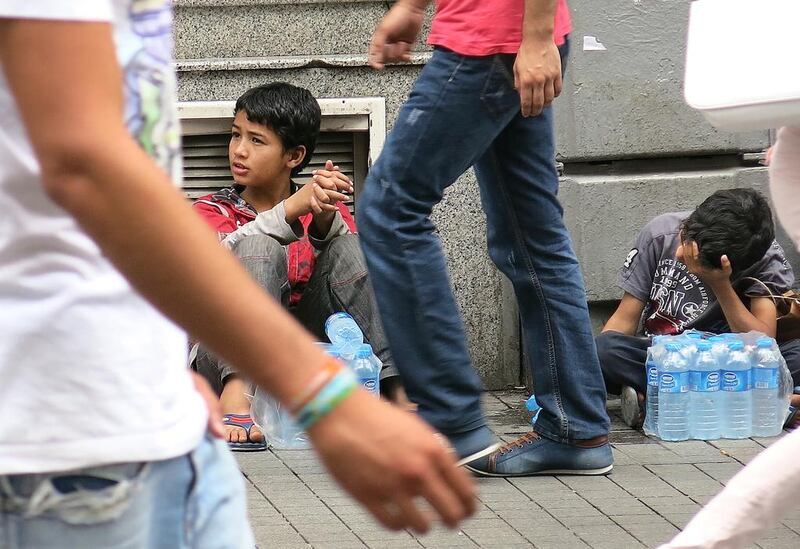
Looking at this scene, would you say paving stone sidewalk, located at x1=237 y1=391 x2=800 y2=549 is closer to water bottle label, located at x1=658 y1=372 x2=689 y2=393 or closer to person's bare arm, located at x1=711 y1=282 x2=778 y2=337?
water bottle label, located at x1=658 y1=372 x2=689 y2=393

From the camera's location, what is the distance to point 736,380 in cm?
521

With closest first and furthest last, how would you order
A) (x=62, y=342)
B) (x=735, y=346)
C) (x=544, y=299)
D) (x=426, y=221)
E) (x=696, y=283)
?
(x=62, y=342), (x=426, y=221), (x=544, y=299), (x=735, y=346), (x=696, y=283)

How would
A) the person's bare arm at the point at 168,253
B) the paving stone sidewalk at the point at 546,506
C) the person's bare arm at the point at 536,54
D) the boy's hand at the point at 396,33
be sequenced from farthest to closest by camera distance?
the boy's hand at the point at 396,33 → the paving stone sidewalk at the point at 546,506 → the person's bare arm at the point at 536,54 → the person's bare arm at the point at 168,253

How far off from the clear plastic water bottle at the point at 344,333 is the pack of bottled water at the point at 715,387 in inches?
42.7

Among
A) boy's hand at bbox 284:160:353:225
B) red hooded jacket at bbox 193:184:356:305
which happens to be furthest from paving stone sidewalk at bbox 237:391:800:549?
boy's hand at bbox 284:160:353:225

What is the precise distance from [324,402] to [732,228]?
13.9ft

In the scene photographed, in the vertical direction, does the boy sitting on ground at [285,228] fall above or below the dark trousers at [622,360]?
above

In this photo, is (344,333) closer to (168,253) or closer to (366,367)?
(366,367)

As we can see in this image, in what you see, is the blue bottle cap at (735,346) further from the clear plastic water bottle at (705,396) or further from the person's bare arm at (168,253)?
the person's bare arm at (168,253)

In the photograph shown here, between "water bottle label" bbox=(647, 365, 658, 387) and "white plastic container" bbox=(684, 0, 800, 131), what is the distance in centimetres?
226

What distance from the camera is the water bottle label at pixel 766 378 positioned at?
207 inches

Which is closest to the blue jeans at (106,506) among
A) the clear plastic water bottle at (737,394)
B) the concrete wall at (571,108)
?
the clear plastic water bottle at (737,394)

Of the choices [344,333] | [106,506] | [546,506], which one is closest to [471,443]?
[546,506]

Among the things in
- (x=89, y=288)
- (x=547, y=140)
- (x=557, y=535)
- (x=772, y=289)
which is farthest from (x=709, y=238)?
(x=89, y=288)
